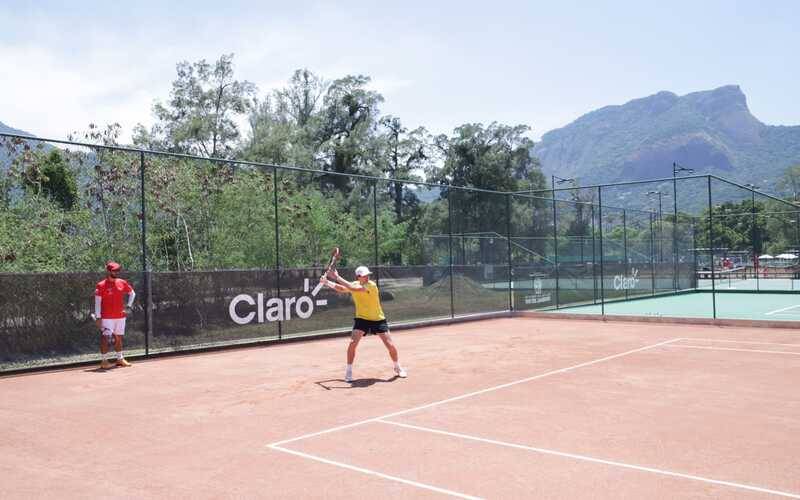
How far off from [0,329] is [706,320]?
16.7 m

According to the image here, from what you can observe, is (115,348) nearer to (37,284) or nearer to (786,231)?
(37,284)

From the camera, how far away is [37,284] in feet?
40.9

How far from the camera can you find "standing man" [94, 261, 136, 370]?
1261 centimetres

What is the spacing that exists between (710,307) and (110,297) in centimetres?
2079

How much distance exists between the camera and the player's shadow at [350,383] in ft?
33.2

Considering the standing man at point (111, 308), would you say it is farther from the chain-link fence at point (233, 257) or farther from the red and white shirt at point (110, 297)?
the chain-link fence at point (233, 257)

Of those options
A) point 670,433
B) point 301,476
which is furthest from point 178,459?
point 670,433

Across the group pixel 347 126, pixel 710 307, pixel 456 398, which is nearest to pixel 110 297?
pixel 456 398

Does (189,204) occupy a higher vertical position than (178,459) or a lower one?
higher

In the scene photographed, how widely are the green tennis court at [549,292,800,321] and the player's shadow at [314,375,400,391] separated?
13277 millimetres

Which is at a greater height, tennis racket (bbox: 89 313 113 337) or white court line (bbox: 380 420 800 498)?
tennis racket (bbox: 89 313 113 337)

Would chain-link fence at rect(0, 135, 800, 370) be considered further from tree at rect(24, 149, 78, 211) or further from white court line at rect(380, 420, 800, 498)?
white court line at rect(380, 420, 800, 498)

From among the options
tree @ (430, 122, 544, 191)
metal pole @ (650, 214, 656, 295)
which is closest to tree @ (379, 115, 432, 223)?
tree @ (430, 122, 544, 191)

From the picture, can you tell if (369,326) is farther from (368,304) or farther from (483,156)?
(483,156)
